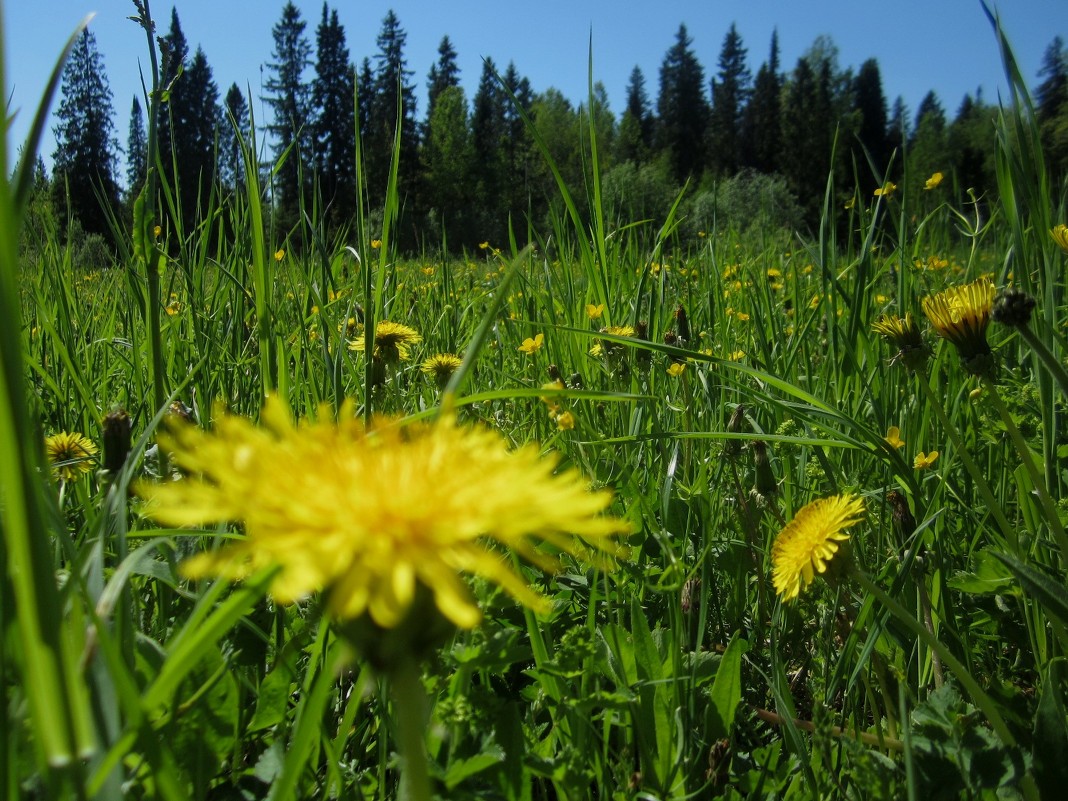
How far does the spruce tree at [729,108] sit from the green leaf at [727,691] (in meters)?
53.0

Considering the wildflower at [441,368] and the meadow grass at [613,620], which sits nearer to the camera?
the meadow grass at [613,620]

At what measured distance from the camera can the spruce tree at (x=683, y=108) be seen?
5650 cm

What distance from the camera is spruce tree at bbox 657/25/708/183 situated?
56500 mm

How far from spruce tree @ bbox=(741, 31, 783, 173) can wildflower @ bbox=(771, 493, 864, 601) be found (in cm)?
5263

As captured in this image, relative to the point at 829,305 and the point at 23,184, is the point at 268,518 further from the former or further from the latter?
the point at 829,305

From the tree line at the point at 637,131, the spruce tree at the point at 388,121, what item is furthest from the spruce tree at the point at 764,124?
the spruce tree at the point at 388,121

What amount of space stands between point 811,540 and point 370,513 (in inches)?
22.3

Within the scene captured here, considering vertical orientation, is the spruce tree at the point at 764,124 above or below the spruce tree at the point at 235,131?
above

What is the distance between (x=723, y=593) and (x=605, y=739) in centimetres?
50

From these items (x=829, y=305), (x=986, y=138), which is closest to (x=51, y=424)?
(x=829, y=305)

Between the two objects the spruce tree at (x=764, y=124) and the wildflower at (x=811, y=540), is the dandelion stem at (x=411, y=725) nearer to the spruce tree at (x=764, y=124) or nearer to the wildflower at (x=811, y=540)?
the wildflower at (x=811, y=540)

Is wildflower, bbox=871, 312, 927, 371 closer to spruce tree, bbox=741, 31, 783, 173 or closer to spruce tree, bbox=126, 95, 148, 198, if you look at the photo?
spruce tree, bbox=126, 95, 148, 198

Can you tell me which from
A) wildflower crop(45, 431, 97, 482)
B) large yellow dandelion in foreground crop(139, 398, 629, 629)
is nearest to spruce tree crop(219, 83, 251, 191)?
wildflower crop(45, 431, 97, 482)

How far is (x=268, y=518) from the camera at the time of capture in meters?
0.37
